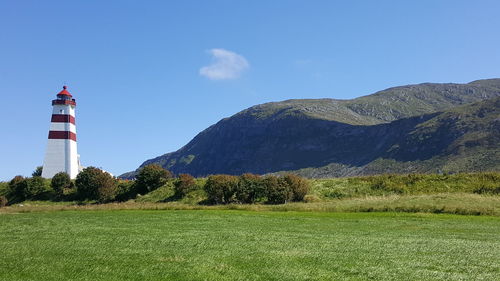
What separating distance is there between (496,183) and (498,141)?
6112 inches

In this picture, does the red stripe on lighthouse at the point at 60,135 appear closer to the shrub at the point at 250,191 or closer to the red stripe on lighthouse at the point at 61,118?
the red stripe on lighthouse at the point at 61,118

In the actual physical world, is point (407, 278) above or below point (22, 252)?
below

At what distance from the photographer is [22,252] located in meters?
18.5

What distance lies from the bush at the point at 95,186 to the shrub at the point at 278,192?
85.0 ft

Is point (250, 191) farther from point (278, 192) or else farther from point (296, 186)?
point (296, 186)

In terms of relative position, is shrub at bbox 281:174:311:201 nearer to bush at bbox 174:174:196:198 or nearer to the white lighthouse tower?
bush at bbox 174:174:196:198

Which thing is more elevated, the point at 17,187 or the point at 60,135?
the point at 60,135

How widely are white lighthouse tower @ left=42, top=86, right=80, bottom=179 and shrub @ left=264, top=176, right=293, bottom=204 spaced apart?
39642mm

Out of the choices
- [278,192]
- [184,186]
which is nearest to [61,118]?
[184,186]

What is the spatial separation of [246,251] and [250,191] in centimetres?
3761

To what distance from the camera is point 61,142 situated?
7588cm

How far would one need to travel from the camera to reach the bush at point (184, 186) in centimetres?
6323

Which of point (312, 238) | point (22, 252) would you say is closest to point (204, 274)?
point (22, 252)

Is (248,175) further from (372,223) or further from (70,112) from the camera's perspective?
(70,112)
